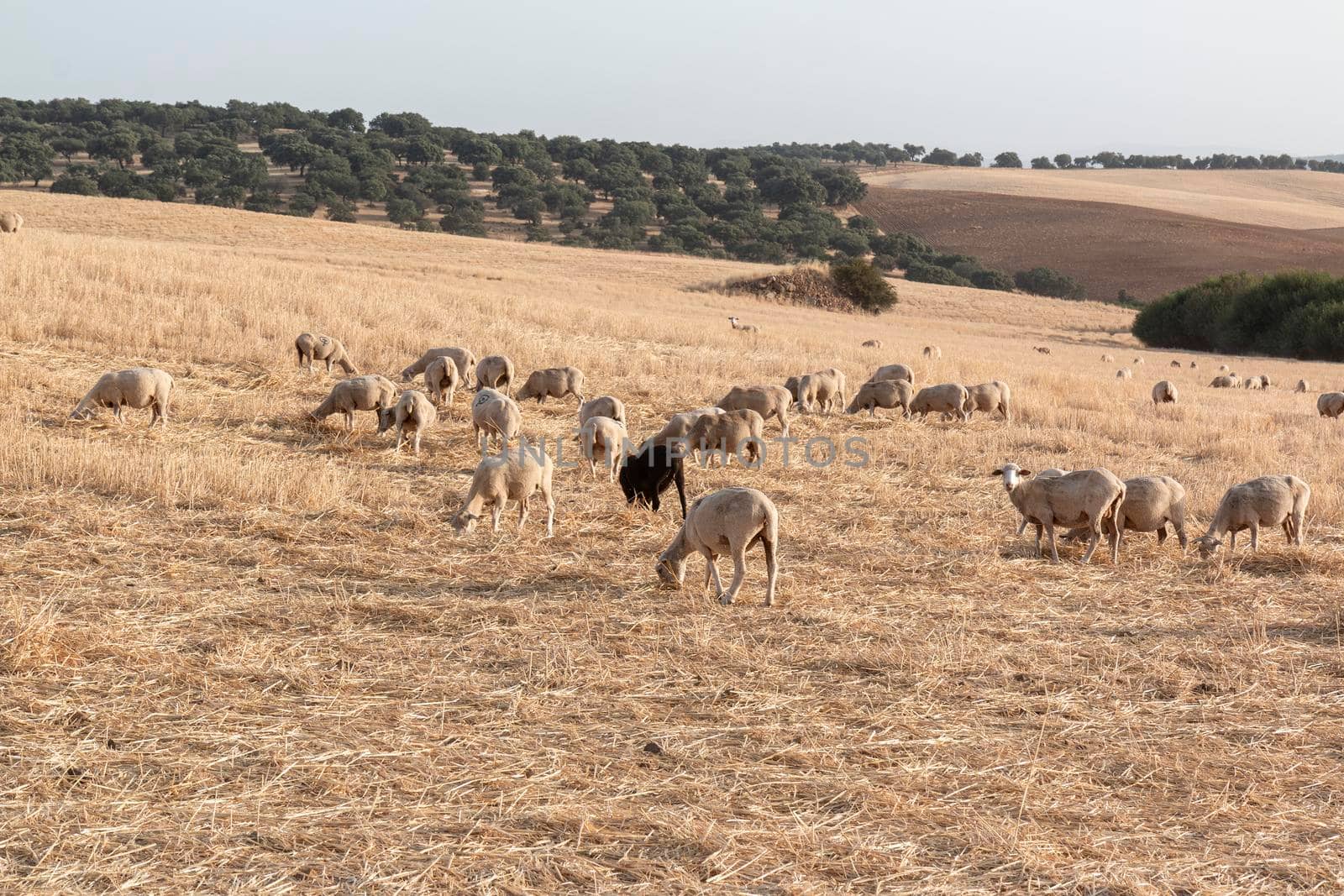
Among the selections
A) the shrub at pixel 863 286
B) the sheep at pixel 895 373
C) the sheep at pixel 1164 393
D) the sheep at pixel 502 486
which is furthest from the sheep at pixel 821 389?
the shrub at pixel 863 286

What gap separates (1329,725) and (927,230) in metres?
95.9

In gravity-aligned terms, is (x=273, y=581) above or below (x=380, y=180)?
below

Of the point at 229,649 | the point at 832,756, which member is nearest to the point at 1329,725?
the point at 832,756

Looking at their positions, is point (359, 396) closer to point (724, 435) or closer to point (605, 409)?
point (605, 409)

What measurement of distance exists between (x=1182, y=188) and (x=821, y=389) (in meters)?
118

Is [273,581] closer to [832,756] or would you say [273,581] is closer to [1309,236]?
[832,756]

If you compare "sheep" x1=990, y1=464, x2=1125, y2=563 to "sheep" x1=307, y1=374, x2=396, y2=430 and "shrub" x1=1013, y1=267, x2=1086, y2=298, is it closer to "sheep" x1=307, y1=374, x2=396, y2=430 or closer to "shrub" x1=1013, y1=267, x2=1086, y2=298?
"sheep" x1=307, y1=374, x2=396, y2=430

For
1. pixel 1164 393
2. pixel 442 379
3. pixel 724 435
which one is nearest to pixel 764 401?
pixel 724 435

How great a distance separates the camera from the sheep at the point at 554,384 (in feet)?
61.1

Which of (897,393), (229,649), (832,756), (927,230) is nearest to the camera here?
(832,756)

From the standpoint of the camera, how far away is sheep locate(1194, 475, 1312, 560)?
11.5m

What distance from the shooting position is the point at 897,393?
20.0 metres

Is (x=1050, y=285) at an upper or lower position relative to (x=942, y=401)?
upper

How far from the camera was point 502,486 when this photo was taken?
37.1 ft
